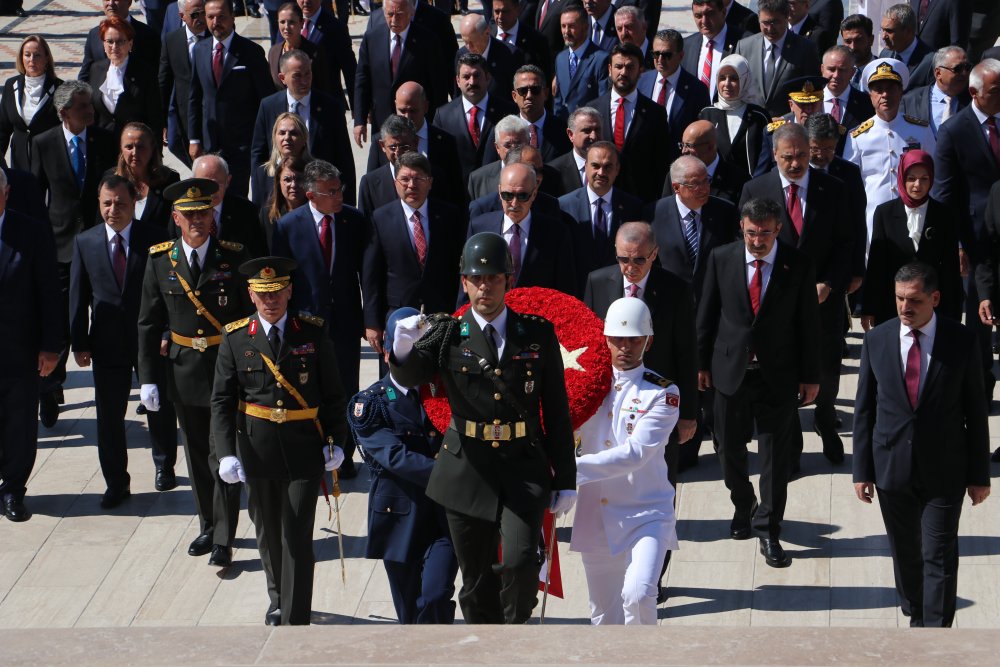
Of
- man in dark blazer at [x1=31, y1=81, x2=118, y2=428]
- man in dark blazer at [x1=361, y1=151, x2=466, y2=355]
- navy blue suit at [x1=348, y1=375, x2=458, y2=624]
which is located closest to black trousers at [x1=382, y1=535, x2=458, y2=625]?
navy blue suit at [x1=348, y1=375, x2=458, y2=624]

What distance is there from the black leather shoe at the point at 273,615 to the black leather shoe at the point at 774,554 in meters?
2.57

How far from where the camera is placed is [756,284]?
871cm

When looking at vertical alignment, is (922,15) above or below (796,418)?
above

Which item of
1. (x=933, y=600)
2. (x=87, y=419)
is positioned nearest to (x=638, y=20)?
(x=87, y=419)

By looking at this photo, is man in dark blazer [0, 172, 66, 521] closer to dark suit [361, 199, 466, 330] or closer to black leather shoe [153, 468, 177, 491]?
black leather shoe [153, 468, 177, 491]

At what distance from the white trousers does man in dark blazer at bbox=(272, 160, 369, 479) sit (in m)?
2.85

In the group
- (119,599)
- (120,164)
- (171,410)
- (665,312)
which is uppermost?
(120,164)

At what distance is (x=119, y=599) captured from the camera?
8.40 metres

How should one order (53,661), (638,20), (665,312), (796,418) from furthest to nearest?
(638,20), (796,418), (665,312), (53,661)

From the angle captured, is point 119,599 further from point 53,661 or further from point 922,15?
point 922,15

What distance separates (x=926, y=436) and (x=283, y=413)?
3.00 metres

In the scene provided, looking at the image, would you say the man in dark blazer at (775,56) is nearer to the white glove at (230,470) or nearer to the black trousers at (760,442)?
the black trousers at (760,442)

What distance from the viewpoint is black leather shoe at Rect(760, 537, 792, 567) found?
8508 mm

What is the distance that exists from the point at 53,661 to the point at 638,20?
338 inches
